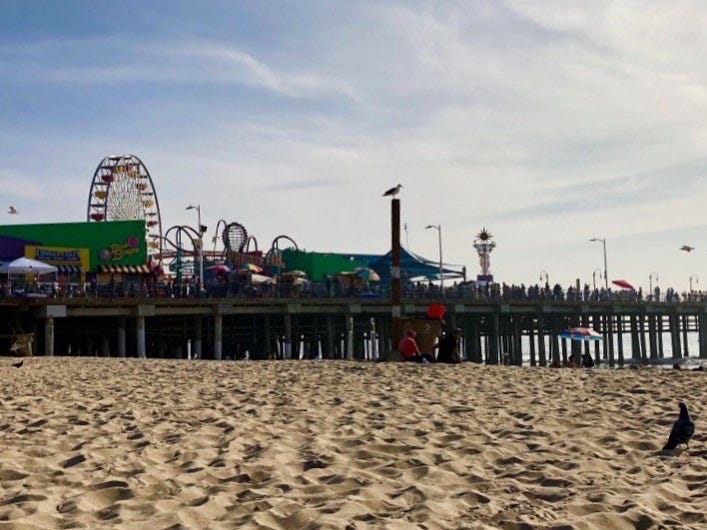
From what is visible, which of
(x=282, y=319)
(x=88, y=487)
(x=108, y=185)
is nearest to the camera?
(x=88, y=487)

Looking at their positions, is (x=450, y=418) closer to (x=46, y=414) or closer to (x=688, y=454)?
(x=688, y=454)

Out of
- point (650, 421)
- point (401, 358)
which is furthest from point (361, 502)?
point (401, 358)

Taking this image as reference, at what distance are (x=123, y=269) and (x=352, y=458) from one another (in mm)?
32725

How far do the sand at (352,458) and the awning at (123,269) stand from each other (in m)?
26.5

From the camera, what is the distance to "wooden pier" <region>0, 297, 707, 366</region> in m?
29.1

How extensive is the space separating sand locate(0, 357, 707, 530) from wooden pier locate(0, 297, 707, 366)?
1828 cm

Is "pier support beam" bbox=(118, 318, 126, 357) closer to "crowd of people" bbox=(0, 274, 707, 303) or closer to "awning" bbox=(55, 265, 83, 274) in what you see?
"crowd of people" bbox=(0, 274, 707, 303)

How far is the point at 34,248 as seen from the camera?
3553 centimetres

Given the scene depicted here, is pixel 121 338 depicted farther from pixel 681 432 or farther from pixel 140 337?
pixel 681 432

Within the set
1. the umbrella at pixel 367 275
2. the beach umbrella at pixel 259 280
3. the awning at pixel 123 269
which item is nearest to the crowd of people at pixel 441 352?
the beach umbrella at pixel 259 280

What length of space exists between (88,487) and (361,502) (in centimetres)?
178

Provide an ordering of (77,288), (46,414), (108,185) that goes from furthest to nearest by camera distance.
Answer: (108,185) < (77,288) < (46,414)

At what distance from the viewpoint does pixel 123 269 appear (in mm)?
37250

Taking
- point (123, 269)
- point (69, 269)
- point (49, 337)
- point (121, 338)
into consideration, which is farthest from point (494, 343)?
point (49, 337)
